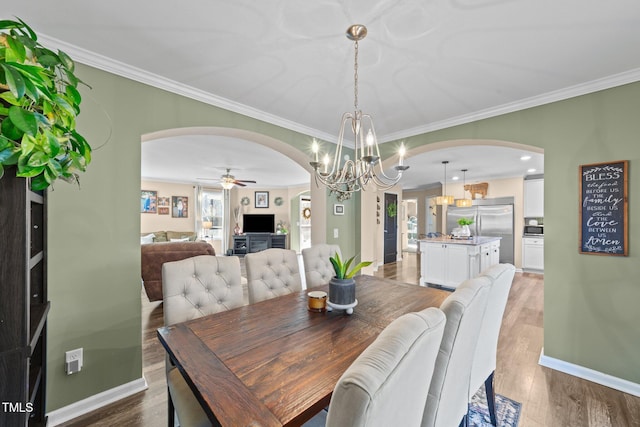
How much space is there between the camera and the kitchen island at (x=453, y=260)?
4.47 meters

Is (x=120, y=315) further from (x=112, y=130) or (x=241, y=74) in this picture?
(x=241, y=74)

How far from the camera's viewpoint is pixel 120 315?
6.40ft

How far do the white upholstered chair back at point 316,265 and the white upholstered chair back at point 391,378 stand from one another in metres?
1.62

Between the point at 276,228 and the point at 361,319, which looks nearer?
the point at 361,319

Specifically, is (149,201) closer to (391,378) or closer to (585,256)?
(391,378)

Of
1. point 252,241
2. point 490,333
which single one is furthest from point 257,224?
point 490,333

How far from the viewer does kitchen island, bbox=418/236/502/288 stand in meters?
4.47

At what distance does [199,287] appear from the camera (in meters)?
1.71

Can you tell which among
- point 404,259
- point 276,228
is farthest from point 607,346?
point 276,228

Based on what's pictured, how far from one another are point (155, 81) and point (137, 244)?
1.31m

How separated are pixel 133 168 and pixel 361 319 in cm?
203

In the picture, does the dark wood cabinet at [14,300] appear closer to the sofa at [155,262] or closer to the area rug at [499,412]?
the area rug at [499,412]

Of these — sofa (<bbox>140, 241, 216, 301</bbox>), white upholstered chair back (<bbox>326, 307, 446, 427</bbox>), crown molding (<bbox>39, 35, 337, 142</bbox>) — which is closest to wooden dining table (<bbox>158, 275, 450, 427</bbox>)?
white upholstered chair back (<bbox>326, 307, 446, 427</bbox>)

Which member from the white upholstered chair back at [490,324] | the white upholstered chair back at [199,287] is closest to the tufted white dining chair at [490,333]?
the white upholstered chair back at [490,324]
